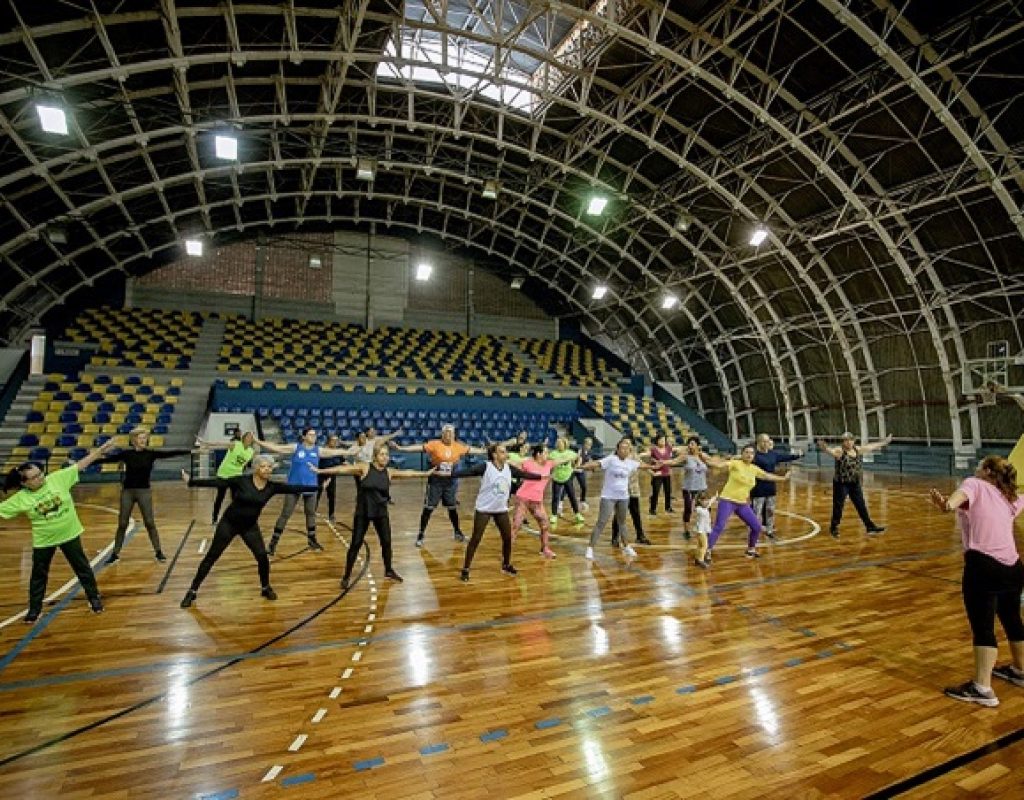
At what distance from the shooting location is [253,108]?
1805cm

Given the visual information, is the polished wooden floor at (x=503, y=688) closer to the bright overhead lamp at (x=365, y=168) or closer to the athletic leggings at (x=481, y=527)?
the athletic leggings at (x=481, y=527)

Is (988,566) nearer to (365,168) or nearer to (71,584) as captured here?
(71,584)

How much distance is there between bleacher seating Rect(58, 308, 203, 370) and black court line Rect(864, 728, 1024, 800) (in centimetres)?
2578

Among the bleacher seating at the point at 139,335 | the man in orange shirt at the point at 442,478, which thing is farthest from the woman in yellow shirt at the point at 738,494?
the bleacher seating at the point at 139,335

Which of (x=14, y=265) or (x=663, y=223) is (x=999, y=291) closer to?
(x=663, y=223)

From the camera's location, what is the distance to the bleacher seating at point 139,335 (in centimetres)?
2261

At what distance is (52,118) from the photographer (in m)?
12.8

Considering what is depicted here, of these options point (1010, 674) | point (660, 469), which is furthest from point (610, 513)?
point (1010, 674)

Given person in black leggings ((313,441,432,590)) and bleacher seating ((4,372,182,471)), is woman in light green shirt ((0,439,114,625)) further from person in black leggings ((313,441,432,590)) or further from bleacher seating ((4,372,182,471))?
bleacher seating ((4,372,182,471))

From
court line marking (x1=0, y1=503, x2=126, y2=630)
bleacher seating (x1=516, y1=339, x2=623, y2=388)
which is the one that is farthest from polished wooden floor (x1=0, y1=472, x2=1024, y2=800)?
bleacher seating (x1=516, y1=339, x2=623, y2=388)

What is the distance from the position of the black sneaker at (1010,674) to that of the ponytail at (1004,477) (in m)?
1.31

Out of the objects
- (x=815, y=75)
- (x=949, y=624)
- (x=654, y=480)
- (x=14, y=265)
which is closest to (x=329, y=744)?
(x=949, y=624)

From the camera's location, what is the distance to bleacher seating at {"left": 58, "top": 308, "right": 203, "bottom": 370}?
890 inches

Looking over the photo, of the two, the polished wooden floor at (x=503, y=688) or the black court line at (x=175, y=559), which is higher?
the black court line at (x=175, y=559)
